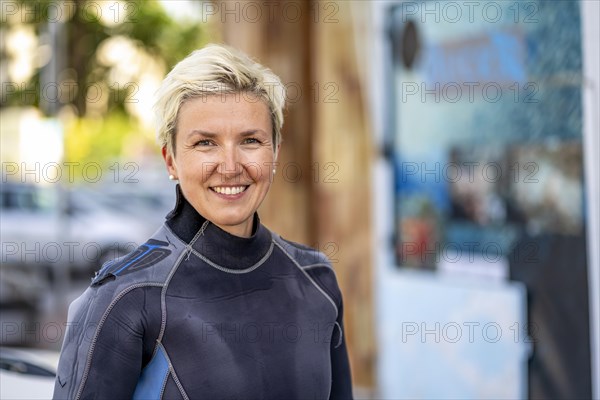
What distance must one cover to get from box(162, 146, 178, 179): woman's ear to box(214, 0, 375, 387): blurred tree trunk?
3.34m

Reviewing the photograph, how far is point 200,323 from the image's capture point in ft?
5.48

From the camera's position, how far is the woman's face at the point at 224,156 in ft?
5.49

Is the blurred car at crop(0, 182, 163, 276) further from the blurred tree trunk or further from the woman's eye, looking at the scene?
the woman's eye

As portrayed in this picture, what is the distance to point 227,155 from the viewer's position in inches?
66.4

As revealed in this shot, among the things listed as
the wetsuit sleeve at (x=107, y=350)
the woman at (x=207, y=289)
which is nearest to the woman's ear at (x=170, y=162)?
the woman at (x=207, y=289)

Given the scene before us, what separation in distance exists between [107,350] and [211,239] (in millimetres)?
333

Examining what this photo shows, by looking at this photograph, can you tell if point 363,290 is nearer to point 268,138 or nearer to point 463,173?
point 463,173

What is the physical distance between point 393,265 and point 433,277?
0.35 metres

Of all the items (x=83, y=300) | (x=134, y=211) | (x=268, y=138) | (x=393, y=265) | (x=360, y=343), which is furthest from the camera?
(x=134, y=211)

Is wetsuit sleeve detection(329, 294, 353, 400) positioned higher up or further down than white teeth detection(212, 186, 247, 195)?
further down

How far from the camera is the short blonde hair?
166cm

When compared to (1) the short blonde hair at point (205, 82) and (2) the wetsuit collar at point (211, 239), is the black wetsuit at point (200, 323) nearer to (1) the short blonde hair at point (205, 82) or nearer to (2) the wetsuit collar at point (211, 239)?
(2) the wetsuit collar at point (211, 239)

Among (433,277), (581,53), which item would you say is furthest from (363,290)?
(581,53)

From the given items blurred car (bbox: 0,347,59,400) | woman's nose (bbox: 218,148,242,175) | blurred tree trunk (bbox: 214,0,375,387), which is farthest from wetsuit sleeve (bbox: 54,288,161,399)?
blurred tree trunk (bbox: 214,0,375,387)
